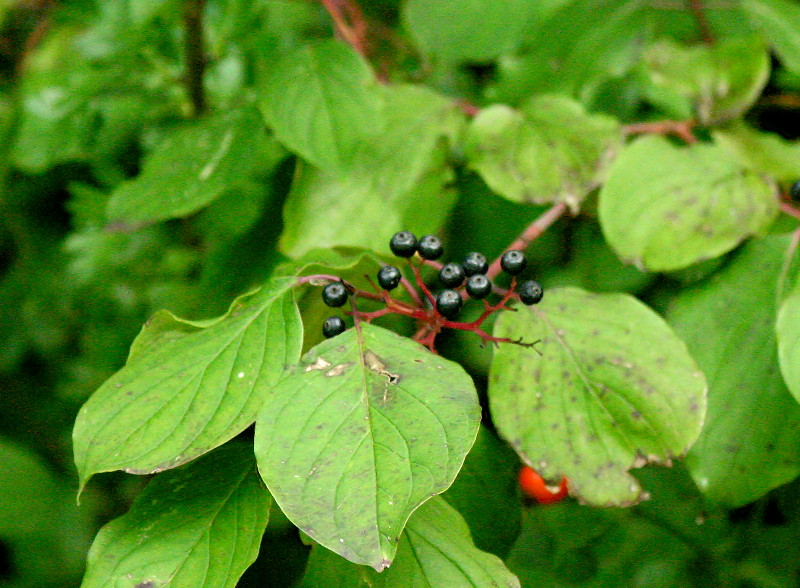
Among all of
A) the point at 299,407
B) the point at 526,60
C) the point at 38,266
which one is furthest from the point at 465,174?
the point at 38,266

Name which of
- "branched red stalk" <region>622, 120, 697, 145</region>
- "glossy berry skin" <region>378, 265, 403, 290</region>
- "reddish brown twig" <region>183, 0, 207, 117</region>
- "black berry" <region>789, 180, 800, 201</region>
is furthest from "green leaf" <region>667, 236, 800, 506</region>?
"reddish brown twig" <region>183, 0, 207, 117</region>

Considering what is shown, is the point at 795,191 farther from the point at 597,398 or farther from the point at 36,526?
the point at 36,526

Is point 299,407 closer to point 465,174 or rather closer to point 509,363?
point 509,363

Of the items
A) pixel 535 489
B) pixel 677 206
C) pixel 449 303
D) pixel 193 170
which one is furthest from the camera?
pixel 535 489

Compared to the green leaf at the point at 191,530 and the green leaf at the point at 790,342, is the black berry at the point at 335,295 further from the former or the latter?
the green leaf at the point at 790,342

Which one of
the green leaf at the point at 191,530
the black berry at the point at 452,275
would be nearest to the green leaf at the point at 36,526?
the green leaf at the point at 191,530

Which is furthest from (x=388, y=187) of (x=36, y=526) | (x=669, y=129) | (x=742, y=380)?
(x=36, y=526)
